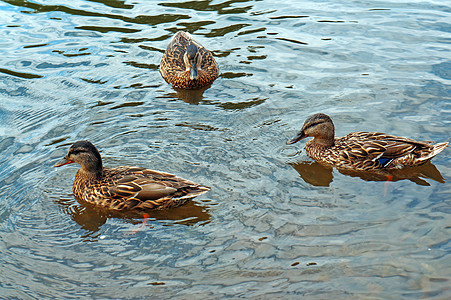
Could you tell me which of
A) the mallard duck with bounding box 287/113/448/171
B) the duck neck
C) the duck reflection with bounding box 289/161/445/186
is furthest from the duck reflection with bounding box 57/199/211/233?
the duck neck

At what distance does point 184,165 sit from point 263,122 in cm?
191

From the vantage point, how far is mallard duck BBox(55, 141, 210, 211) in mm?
7574

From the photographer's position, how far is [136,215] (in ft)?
24.9

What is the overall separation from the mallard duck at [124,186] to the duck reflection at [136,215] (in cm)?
8

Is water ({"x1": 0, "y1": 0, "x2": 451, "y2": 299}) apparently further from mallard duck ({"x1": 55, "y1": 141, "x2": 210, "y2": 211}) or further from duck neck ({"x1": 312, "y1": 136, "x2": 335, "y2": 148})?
duck neck ({"x1": 312, "y1": 136, "x2": 335, "y2": 148})

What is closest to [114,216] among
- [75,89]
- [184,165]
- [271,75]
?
[184,165]

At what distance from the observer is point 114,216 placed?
7.63 metres

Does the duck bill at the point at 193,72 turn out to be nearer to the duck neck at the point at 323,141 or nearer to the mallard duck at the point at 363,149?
the mallard duck at the point at 363,149

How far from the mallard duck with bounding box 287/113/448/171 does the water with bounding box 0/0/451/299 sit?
25 centimetres

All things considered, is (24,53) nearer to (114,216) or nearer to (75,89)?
(75,89)

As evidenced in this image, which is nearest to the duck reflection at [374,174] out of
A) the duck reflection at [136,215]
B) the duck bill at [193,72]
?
the duck reflection at [136,215]

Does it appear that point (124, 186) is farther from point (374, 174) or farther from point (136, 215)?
point (374, 174)

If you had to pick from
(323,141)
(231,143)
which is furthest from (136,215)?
(323,141)

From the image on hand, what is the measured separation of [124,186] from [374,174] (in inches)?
148
